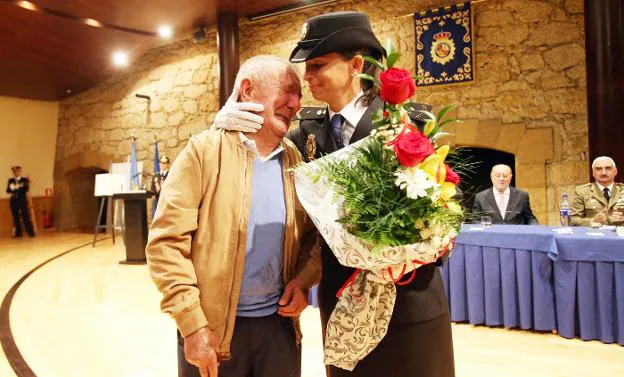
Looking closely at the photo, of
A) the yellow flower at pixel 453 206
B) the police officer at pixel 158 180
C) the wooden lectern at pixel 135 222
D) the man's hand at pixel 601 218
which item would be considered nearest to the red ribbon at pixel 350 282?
the yellow flower at pixel 453 206

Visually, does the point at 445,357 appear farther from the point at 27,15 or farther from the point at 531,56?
the point at 27,15

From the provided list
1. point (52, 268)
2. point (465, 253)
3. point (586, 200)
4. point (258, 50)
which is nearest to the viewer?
point (465, 253)

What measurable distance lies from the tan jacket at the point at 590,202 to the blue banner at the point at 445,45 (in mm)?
2228

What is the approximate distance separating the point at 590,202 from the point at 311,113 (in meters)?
3.75

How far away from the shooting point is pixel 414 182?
1.02 meters

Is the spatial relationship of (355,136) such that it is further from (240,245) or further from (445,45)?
(445,45)

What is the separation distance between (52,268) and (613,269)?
6426 millimetres

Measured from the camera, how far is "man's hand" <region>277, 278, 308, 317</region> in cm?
132

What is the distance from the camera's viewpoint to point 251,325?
4.32 feet

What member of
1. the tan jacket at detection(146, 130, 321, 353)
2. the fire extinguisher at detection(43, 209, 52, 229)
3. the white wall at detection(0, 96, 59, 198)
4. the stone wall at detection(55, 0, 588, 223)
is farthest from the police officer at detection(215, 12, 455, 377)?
the fire extinguisher at detection(43, 209, 52, 229)

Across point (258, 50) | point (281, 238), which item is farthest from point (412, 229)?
point (258, 50)

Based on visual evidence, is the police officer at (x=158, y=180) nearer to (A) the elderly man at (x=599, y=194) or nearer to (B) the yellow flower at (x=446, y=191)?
(A) the elderly man at (x=599, y=194)

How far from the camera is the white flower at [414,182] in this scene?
3.29ft

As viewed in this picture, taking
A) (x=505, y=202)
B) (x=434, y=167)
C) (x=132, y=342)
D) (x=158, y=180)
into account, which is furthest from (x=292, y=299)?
(x=158, y=180)
